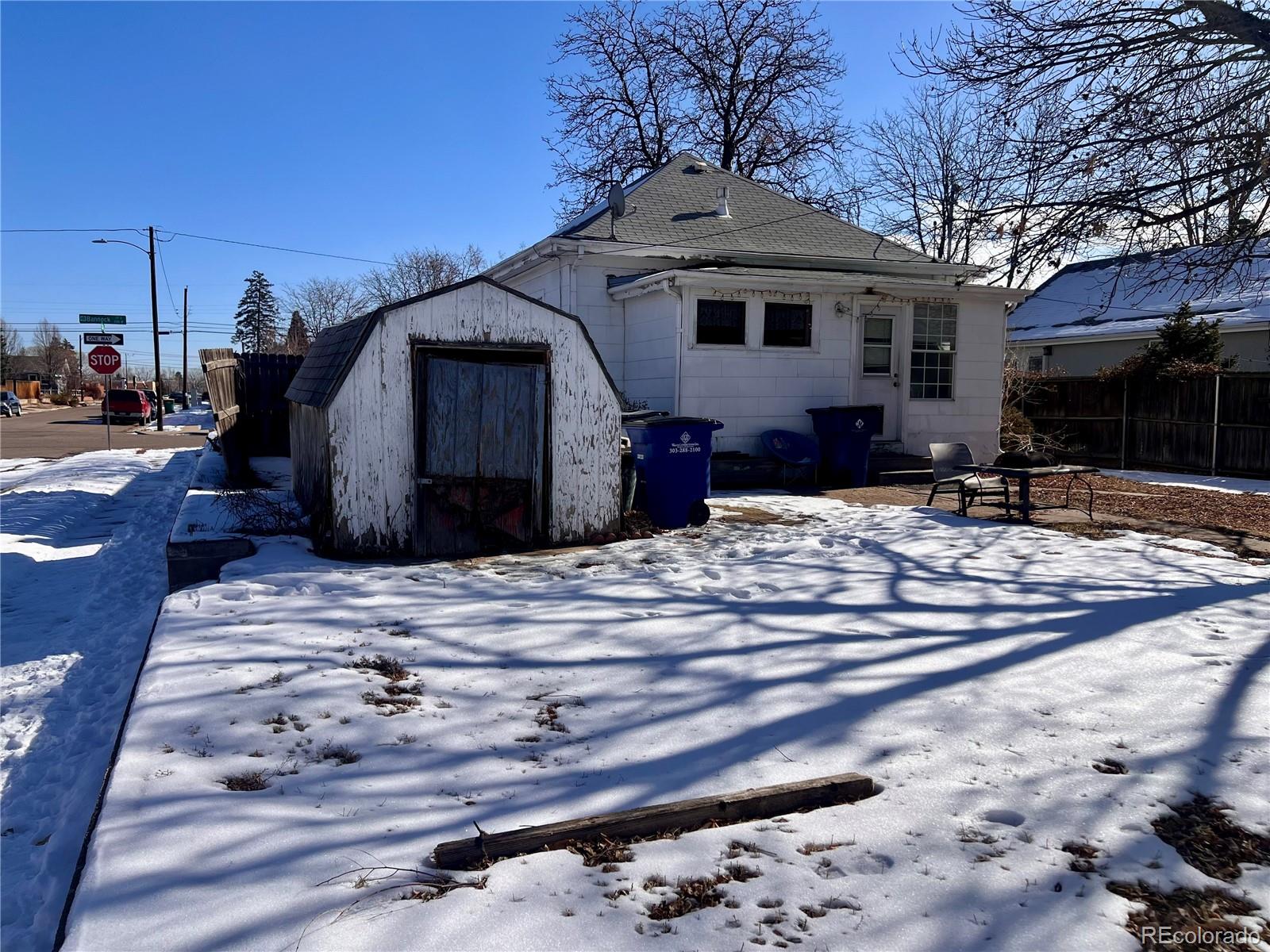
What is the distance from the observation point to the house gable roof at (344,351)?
7.94 metres

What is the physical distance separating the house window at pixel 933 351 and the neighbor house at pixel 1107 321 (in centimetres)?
633

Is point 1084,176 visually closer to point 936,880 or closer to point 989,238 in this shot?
point 989,238

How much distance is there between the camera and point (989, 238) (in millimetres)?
10500

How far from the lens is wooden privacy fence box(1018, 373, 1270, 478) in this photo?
642 inches

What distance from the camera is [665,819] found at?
3.36 m

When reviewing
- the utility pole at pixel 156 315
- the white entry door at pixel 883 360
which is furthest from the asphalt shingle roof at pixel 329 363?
the utility pole at pixel 156 315

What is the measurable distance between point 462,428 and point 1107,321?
24.5 metres

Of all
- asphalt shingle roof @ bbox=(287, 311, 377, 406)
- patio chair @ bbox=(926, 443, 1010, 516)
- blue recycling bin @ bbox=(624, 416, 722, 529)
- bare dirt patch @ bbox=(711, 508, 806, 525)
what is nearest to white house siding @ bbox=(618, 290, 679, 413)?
bare dirt patch @ bbox=(711, 508, 806, 525)

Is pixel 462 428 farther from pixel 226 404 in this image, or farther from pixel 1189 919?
pixel 226 404

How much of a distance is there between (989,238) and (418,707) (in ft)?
29.6

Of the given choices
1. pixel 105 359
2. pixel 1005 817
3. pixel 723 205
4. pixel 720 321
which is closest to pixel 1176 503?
pixel 720 321

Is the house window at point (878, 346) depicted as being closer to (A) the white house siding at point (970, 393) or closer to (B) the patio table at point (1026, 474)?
(A) the white house siding at point (970, 393)

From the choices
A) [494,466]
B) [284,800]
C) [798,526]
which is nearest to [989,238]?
[798,526]

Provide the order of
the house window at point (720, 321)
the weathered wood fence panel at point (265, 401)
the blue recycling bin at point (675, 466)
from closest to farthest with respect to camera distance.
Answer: the blue recycling bin at point (675, 466) < the house window at point (720, 321) < the weathered wood fence panel at point (265, 401)
